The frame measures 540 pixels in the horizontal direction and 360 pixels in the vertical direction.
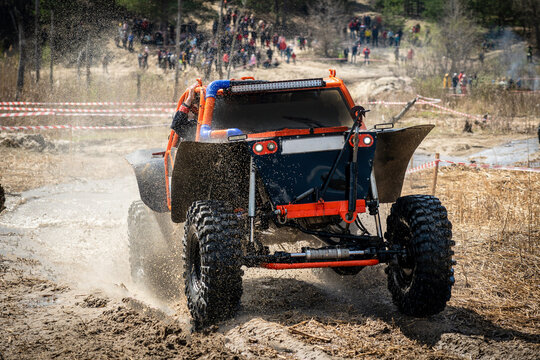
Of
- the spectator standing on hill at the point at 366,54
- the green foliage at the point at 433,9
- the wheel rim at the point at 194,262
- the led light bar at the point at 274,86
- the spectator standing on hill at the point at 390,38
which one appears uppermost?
the green foliage at the point at 433,9

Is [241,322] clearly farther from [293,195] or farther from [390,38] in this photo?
[390,38]

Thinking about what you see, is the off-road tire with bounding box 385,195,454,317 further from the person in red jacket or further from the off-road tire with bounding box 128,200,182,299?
the off-road tire with bounding box 128,200,182,299

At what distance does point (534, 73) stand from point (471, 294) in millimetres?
33588

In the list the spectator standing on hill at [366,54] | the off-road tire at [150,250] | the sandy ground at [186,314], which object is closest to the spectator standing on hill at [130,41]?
the spectator standing on hill at [366,54]

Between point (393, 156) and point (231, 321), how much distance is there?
218 cm

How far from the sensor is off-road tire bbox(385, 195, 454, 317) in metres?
4.76

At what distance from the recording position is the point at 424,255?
4.77 metres

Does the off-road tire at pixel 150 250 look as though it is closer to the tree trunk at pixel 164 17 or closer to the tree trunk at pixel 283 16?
the tree trunk at pixel 164 17

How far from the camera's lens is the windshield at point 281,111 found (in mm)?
5742

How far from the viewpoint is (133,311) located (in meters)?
5.62

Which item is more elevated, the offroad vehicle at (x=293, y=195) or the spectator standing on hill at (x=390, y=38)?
the spectator standing on hill at (x=390, y=38)

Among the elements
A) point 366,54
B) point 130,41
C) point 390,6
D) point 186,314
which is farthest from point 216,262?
point 390,6

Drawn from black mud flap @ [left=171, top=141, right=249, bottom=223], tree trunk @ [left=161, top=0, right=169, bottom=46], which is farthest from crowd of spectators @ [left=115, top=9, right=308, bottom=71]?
black mud flap @ [left=171, top=141, right=249, bottom=223]

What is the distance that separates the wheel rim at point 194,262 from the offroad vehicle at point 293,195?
0.01 meters
